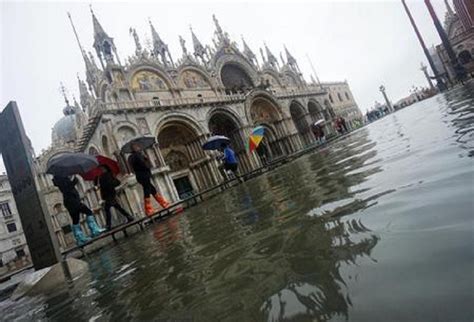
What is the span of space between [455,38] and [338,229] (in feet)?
141

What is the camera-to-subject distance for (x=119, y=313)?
7.80 feet

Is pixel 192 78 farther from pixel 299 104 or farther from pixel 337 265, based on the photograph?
pixel 337 265

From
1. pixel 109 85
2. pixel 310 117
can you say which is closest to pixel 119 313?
pixel 109 85

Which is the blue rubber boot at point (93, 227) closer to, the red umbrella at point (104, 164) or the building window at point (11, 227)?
the red umbrella at point (104, 164)

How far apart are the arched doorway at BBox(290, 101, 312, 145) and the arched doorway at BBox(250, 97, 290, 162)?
6.06 m

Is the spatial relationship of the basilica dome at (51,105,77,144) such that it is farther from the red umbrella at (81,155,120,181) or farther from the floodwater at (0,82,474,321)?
the floodwater at (0,82,474,321)

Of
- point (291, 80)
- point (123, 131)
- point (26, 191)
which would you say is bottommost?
point (26, 191)

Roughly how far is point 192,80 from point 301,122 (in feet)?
53.3

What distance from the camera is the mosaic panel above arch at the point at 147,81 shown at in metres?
25.7

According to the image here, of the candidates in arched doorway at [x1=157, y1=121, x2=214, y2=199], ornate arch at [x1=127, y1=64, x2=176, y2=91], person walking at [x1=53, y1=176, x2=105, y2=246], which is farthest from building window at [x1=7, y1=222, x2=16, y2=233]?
person walking at [x1=53, y1=176, x2=105, y2=246]

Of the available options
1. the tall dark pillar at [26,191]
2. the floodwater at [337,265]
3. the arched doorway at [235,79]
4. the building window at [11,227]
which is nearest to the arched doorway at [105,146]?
the tall dark pillar at [26,191]

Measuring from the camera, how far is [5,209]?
130 feet

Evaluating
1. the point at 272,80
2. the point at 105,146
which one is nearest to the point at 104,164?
the point at 105,146

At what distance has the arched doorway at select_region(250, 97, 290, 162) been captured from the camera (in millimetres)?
33281
